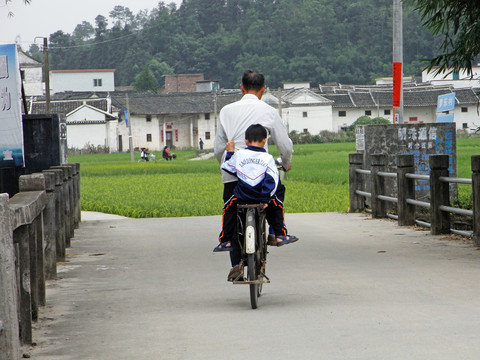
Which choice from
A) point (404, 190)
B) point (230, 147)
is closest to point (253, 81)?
point (230, 147)

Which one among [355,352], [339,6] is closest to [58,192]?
[355,352]

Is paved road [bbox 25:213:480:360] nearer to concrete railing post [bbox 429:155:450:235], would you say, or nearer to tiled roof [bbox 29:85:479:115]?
concrete railing post [bbox 429:155:450:235]

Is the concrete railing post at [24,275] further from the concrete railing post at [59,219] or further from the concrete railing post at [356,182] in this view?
the concrete railing post at [356,182]

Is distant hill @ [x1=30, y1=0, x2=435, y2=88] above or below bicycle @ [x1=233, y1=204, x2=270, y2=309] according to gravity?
above

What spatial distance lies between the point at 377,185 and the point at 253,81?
25.4 feet

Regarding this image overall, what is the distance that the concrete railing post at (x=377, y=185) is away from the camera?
48.5 feet

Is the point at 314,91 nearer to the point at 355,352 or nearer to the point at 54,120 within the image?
the point at 54,120

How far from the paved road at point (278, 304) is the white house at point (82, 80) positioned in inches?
4239

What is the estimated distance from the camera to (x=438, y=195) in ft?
38.9

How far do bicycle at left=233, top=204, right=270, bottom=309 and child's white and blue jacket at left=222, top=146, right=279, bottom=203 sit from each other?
0.12 meters

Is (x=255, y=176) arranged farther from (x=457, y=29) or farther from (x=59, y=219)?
(x=457, y=29)

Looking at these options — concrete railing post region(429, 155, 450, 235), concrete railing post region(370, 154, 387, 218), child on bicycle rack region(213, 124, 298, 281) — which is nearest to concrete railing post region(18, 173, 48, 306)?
child on bicycle rack region(213, 124, 298, 281)

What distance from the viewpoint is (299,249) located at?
35.1ft

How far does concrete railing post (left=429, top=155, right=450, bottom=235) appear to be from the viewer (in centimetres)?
1183
